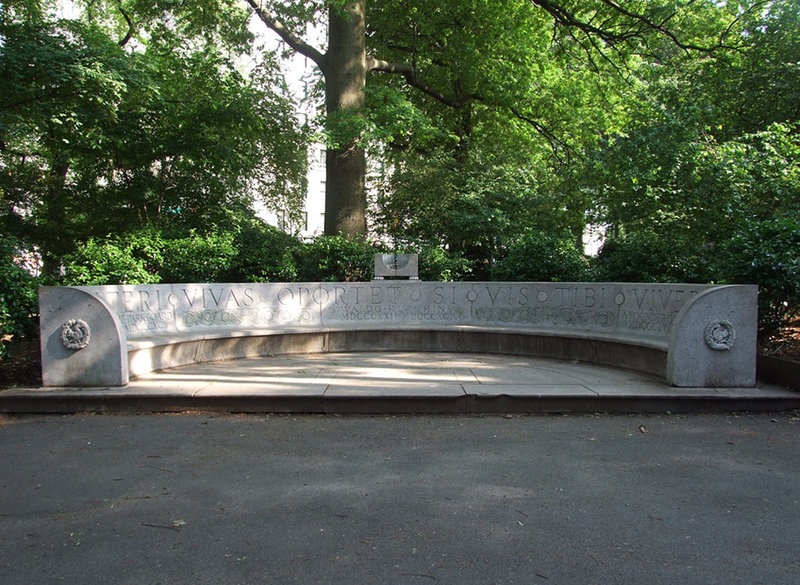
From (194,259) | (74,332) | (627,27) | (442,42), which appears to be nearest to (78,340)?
(74,332)

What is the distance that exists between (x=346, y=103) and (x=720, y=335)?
10331 mm

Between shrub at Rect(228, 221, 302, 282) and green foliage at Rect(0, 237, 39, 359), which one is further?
shrub at Rect(228, 221, 302, 282)

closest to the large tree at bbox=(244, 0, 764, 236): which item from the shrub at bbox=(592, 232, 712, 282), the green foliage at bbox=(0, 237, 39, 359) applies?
the shrub at bbox=(592, 232, 712, 282)

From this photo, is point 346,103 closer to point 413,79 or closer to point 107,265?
point 413,79

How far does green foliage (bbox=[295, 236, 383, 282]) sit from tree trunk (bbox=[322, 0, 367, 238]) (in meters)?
2.46

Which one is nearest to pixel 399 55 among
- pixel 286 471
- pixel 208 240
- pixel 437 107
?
pixel 437 107

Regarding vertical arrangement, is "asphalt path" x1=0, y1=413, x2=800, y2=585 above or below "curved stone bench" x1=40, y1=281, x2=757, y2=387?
below

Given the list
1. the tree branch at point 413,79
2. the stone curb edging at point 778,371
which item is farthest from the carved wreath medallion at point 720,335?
the tree branch at point 413,79

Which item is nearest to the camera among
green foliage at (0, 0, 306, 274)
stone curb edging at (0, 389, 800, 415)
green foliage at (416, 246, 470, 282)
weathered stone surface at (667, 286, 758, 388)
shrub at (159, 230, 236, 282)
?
stone curb edging at (0, 389, 800, 415)

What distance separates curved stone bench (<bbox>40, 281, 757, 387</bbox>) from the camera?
6.05 metres

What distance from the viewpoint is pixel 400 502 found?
11.6ft

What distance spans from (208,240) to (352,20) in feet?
24.4

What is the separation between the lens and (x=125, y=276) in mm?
8883

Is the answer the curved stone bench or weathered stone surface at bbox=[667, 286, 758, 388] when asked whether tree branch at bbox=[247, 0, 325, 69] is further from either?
weathered stone surface at bbox=[667, 286, 758, 388]
